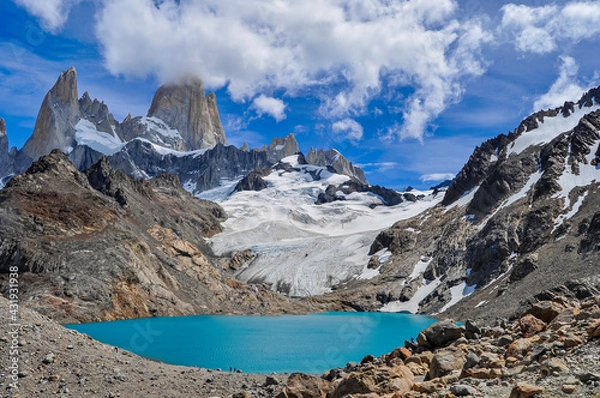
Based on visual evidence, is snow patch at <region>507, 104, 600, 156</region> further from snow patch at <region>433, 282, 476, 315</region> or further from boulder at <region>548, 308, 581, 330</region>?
boulder at <region>548, 308, 581, 330</region>

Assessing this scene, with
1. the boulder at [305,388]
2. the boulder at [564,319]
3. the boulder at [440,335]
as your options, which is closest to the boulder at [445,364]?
the boulder at [564,319]

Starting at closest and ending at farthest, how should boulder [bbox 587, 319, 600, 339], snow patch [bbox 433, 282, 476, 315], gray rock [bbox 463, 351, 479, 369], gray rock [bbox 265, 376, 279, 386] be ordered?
boulder [bbox 587, 319, 600, 339], gray rock [bbox 463, 351, 479, 369], gray rock [bbox 265, 376, 279, 386], snow patch [bbox 433, 282, 476, 315]

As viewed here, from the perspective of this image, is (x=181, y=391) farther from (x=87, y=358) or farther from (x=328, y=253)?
(x=328, y=253)

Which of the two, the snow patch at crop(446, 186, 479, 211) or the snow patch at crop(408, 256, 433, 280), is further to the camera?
the snow patch at crop(446, 186, 479, 211)

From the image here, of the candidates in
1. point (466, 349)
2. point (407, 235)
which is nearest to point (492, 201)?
point (407, 235)

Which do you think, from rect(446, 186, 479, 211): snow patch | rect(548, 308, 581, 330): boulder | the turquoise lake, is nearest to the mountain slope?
rect(446, 186, 479, 211): snow patch

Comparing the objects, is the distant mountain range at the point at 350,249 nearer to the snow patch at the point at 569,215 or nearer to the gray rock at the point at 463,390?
the snow patch at the point at 569,215
